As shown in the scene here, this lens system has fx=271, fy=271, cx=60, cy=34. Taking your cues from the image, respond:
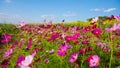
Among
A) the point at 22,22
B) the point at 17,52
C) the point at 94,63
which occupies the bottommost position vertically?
the point at 17,52

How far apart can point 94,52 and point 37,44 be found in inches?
61.0

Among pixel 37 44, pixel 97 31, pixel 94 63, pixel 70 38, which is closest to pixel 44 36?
pixel 37 44

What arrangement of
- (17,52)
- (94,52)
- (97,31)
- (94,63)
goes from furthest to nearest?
(17,52) → (94,52) → (97,31) → (94,63)

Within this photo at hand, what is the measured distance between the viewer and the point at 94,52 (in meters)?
3.35

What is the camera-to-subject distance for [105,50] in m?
3.26

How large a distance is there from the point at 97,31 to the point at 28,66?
1023 mm

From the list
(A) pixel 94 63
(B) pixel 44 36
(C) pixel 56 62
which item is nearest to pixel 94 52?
(C) pixel 56 62

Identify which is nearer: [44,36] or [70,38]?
[70,38]

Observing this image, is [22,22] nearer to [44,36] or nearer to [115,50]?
[115,50]

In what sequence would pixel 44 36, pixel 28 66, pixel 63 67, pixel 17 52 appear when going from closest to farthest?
pixel 28 66 < pixel 63 67 < pixel 17 52 < pixel 44 36

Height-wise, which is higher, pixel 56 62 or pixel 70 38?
pixel 70 38

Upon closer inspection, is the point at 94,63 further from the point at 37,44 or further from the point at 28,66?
the point at 37,44

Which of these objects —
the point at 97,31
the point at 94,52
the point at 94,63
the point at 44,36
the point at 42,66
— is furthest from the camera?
the point at 44,36

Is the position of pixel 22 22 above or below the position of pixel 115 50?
above
